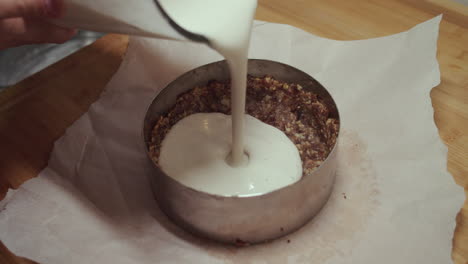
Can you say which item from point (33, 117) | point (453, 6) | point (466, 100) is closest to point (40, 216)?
point (33, 117)

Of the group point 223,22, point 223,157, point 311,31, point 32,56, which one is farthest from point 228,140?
Result: point 32,56

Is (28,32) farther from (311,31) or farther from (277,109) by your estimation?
(311,31)

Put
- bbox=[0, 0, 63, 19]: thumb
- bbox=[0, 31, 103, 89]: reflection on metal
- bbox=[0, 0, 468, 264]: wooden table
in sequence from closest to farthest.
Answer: bbox=[0, 0, 63, 19]: thumb < bbox=[0, 0, 468, 264]: wooden table < bbox=[0, 31, 103, 89]: reflection on metal

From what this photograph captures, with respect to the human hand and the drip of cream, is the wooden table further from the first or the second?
the drip of cream

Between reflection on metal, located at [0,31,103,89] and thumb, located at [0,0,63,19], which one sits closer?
thumb, located at [0,0,63,19]

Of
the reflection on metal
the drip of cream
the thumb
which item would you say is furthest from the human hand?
the reflection on metal

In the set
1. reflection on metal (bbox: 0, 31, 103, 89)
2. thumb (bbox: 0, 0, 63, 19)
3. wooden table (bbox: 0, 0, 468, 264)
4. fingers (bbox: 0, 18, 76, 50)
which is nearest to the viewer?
thumb (bbox: 0, 0, 63, 19)

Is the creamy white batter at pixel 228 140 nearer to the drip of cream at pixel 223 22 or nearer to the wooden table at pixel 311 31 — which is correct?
the drip of cream at pixel 223 22
